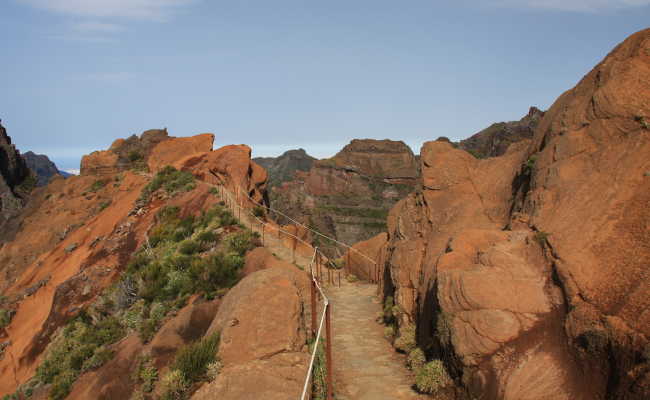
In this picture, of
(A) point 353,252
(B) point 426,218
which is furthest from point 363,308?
(A) point 353,252

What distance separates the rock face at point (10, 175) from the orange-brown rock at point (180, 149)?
2414 centimetres

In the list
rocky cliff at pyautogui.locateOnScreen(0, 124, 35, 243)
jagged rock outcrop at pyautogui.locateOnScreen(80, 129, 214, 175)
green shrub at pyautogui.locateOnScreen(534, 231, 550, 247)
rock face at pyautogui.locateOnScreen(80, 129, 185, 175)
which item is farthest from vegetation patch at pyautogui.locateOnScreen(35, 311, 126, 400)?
rocky cliff at pyautogui.locateOnScreen(0, 124, 35, 243)

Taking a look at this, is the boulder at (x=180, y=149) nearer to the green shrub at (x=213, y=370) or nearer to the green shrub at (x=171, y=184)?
the green shrub at (x=171, y=184)

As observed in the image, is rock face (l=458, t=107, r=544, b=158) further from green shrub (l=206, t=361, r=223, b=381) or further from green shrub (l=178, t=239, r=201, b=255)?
green shrub (l=206, t=361, r=223, b=381)

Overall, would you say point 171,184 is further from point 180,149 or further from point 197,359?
point 197,359

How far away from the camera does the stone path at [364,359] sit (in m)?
7.88

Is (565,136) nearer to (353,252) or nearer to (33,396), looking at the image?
(353,252)

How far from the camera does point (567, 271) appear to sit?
6449 millimetres

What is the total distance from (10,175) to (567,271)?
2659 inches

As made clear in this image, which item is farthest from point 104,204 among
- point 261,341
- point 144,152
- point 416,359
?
point 416,359

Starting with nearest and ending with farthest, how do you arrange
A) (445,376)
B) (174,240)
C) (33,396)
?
1. (445,376)
2. (33,396)
3. (174,240)

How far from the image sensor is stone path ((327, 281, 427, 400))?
310 inches

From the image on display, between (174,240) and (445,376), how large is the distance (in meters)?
14.8

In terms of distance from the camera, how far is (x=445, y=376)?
731 centimetres
